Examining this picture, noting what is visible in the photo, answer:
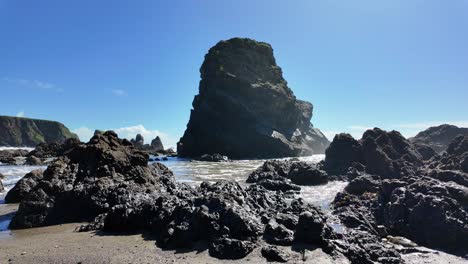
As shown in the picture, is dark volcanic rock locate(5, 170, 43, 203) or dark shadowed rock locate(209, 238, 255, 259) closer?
dark shadowed rock locate(209, 238, 255, 259)

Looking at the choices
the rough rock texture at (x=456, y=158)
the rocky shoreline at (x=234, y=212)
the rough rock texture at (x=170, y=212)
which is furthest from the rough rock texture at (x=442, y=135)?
the rough rock texture at (x=170, y=212)

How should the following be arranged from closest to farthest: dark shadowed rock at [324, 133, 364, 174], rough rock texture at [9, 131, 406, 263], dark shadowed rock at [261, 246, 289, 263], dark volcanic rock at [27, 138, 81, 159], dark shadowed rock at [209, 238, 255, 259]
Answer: dark shadowed rock at [261, 246, 289, 263] → dark shadowed rock at [209, 238, 255, 259] → rough rock texture at [9, 131, 406, 263] → dark shadowed rock at [324, 133, 364, 174] → dark volcanic rock at [27, 138, 81, 159]

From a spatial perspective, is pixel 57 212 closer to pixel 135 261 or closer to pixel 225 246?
pixel 135 261

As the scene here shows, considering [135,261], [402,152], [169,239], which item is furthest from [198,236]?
[402,152]

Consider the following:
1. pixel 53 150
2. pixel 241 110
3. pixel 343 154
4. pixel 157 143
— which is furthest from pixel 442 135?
pixel 157 143

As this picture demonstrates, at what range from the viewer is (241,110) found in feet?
393

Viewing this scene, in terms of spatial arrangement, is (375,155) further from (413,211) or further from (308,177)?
(413,211)

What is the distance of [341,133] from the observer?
5453 centimetres

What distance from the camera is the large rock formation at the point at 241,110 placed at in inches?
4547

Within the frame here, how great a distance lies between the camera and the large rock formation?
115500 mm

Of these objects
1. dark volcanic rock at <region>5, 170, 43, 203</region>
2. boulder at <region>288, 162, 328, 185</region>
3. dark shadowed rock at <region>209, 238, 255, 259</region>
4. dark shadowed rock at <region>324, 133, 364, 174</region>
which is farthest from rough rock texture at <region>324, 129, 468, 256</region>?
dark volcanic rock at <region>5, 170, 43, 203</region>

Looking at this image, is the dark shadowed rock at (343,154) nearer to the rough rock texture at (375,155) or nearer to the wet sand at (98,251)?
the rough rock texture at (375,155)

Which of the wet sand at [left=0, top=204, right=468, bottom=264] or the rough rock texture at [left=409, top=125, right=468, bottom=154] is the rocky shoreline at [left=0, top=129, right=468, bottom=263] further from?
the rough rock texture at [left=409, top=125, right=468, bottom=154]

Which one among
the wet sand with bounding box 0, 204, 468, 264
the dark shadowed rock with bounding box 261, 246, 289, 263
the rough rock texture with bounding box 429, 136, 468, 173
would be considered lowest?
the wet sand with bounding box 0, 204, 468, 264
